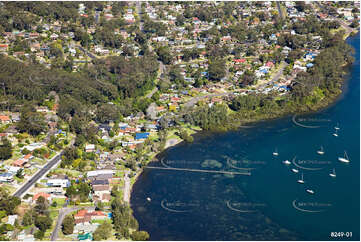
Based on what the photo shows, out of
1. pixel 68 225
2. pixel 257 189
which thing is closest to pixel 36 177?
pixel 68 225

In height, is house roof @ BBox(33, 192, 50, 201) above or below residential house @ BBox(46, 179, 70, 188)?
below

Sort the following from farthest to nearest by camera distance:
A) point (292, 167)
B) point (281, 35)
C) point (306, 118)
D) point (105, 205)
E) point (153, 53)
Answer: point (281, 35) → point (153, 53) → point (306, 118) → point (292, 167) → point (105, 205)

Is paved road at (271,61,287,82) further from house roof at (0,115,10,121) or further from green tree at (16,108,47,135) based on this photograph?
house roof at (0,115,10,121)

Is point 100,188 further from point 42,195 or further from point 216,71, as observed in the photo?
point 216,71

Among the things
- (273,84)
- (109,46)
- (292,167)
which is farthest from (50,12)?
(292,167)

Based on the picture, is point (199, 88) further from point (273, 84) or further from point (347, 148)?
point (347, 148)

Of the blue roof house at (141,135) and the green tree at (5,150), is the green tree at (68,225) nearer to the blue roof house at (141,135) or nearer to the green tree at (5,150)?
the green tree at (5,150)

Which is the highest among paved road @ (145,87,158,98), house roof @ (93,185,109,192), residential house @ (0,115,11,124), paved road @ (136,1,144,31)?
paved road @ (136,1,144,31)

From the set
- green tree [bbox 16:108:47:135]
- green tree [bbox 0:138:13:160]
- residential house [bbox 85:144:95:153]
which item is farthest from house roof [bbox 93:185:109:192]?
green tree [bbox 16:108:47:135]
